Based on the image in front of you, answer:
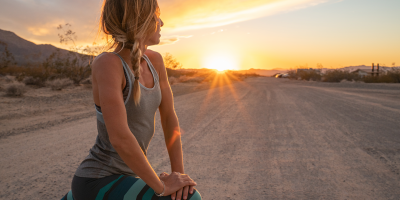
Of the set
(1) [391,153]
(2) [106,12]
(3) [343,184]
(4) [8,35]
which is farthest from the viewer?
(4) [8,35]

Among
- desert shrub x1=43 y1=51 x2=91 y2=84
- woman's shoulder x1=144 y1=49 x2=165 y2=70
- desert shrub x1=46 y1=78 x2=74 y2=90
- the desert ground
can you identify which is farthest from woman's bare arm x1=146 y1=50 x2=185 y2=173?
desert shrub x1=43 y1=51 x2=91 y2=84

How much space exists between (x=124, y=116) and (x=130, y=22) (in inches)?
17.8

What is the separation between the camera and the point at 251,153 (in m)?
3.94

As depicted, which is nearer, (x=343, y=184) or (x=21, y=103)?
(x=343, y=184)

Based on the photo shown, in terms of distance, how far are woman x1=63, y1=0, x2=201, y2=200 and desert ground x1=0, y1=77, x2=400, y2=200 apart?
1.59m

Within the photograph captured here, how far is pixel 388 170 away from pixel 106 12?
3842 mm

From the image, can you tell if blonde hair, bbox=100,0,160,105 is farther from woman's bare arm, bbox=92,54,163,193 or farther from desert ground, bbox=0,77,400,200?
desert ground, bbox=0,77,400,200

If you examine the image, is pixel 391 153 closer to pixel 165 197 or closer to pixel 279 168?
pixel 279 168

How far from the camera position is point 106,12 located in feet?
3.92

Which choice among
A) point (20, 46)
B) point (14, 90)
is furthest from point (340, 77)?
point (20, 46)

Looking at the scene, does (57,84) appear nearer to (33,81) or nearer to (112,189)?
(33,81)

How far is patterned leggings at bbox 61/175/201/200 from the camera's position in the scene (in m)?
1.20

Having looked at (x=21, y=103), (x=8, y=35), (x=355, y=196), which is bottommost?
(x=355, y=196)

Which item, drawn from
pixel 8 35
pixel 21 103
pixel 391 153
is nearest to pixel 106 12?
pixel 391 153
